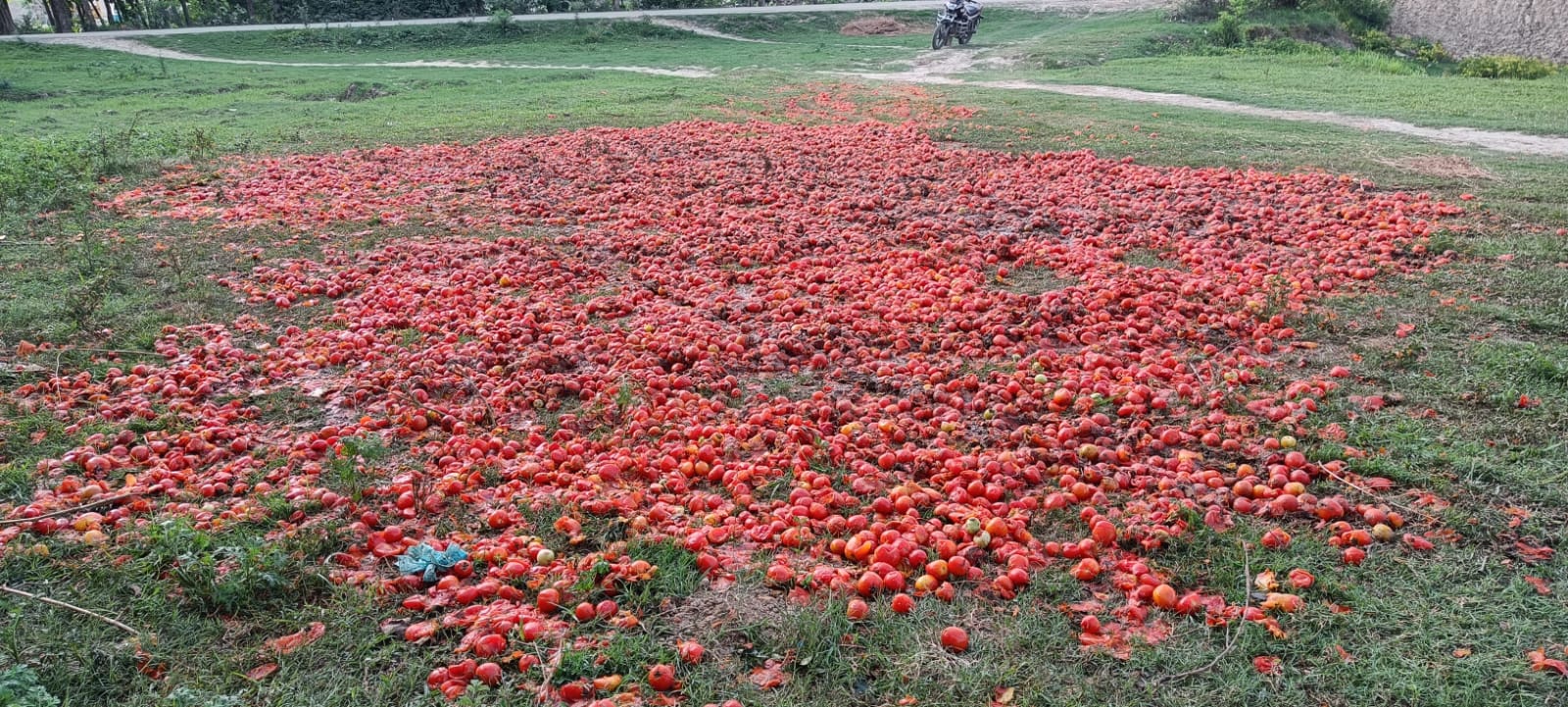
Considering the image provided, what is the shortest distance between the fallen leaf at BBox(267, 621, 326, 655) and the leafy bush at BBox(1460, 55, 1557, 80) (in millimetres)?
22349

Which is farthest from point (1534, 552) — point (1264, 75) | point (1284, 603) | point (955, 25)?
point (955, 25)

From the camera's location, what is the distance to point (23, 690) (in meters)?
2.62

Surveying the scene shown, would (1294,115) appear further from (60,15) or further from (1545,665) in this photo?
(60,15)

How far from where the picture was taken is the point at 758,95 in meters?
17.5

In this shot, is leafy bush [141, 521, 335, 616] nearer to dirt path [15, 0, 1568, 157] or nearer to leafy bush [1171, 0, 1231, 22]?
dirt path [15, 0, 1568, 157]

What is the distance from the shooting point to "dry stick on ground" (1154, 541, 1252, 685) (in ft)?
9.52

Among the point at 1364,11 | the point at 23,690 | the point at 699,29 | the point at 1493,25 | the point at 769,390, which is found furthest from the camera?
the point at 699,29

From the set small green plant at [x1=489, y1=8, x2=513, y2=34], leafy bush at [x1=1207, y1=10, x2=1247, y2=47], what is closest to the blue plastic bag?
leafy bush at [x1=1207, y1=10, x2=1247, y2=47]

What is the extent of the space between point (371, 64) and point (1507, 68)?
27.8 m

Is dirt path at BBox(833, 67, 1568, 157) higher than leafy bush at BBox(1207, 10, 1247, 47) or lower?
lower

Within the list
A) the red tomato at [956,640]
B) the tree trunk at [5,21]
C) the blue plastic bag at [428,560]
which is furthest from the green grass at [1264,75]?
the tree trunk at [5,21]

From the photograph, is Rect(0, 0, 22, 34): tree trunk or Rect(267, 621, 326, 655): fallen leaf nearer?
Rect(267, 621, 326, 655): fallen leaf

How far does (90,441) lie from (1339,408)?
6.41 meters

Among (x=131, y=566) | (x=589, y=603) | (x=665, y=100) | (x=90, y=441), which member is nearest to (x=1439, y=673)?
(x=589, y=603)
